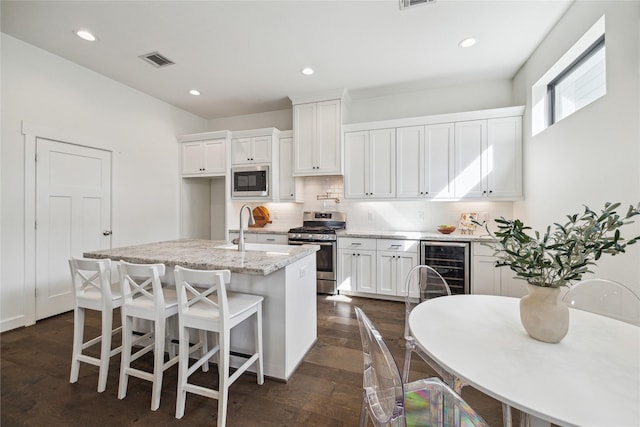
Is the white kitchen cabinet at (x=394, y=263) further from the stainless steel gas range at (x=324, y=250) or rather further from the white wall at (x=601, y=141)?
the white wall at (x=601, y=141)

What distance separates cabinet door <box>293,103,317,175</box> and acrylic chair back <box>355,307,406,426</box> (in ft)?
10.5

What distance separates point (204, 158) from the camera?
451 cm

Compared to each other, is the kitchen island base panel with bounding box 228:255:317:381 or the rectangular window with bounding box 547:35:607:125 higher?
the rectangular window with bounding box 547:35:607:125

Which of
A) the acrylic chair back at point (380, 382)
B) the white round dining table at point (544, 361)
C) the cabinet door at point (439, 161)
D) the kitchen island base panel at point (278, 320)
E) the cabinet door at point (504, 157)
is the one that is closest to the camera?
the white round dining table at point (544, 361)

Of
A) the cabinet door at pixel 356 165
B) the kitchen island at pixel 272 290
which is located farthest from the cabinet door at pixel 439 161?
the kitchen island at pixel 272 290

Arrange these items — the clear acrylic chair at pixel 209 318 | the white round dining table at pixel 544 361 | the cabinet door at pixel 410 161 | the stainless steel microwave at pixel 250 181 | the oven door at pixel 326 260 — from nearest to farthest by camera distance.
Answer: the white round dining table at pixel 544 361
the clear acrylic chair at pixel 209 318
the cabinet door at pixel 410 161
the oven door at pixel 326 260
the stainless steel microwave at pixel 250 181

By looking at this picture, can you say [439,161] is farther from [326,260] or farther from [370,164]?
[326,260]

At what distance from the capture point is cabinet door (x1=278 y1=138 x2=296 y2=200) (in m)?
4.30

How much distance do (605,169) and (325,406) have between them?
250 centimetres

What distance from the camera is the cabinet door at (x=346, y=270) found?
12.1 feet

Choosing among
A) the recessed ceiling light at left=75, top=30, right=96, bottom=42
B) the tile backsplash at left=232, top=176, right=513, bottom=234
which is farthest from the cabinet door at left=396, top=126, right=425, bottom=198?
the recessed ceiling light at left=75, top=30, right=96, bottom=42

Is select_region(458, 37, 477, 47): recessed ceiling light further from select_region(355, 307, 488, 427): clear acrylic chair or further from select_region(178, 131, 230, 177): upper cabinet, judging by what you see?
select_region(178, 131, 230, 177): upper cabinet

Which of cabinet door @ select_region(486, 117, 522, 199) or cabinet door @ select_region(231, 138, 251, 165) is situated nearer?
cabinet door @ select_region(486, 117, 522, 199)

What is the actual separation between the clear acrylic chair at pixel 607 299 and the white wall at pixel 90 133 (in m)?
4.59
